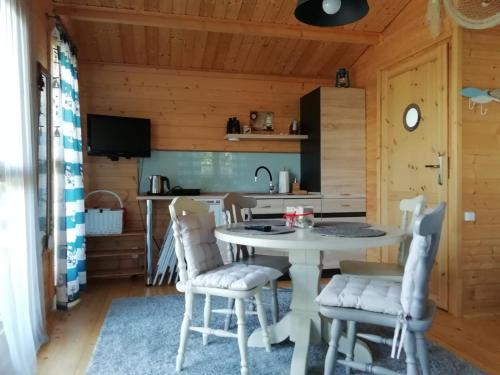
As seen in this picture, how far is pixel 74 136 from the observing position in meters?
3.25

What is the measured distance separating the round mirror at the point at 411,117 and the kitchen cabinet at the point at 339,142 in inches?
28.8

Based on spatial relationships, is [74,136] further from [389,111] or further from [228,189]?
[389,111]

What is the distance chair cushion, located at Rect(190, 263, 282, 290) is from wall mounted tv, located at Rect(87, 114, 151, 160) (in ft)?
7.61

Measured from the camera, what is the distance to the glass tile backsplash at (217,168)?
432 cm

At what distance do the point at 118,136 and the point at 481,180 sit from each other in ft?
11.2

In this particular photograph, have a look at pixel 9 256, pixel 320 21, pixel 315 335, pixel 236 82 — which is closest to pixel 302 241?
pixel 315 335

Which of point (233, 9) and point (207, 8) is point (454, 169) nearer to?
point (233, 9)

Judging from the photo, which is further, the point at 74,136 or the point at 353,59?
the point at 353,59

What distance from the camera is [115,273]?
3943 millimetres

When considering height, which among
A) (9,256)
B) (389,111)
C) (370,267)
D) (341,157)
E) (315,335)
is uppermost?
(389,111)

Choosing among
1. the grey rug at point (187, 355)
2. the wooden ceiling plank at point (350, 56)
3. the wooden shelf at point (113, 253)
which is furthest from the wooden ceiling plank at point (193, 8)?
the grey rug at point (187, 355)

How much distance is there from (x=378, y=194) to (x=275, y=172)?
128 centimetres

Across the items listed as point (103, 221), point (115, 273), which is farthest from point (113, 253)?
point (103, 221)

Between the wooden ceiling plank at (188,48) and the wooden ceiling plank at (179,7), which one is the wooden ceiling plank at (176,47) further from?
the wooden ceiling plank at (179,7)
